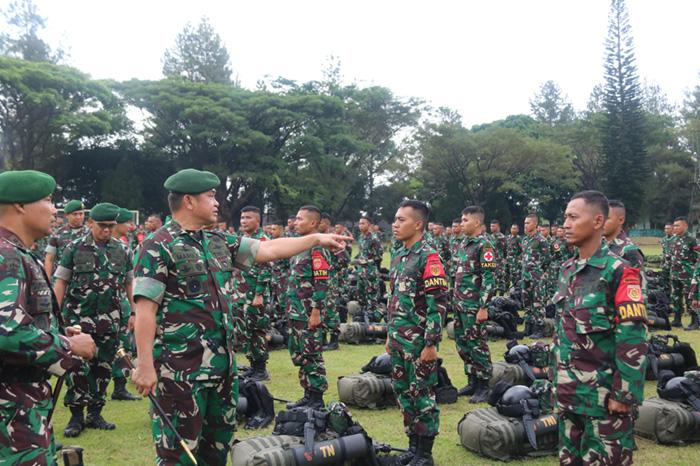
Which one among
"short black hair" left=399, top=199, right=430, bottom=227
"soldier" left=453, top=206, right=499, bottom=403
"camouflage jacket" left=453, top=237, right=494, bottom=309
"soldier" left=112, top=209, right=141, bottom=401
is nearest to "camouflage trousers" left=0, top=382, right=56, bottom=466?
"short black hair" left=399, top=199, right=430, bottom=227

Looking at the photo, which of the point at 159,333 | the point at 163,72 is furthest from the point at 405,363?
the point at 163,72

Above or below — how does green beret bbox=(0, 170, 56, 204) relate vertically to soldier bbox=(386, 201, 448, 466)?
above

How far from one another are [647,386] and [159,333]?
6.30 metres

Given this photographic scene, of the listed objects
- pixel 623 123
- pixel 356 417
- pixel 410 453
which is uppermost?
pixel 623 123

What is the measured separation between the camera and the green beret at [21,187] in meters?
2.89

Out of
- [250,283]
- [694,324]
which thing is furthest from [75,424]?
[694,324]

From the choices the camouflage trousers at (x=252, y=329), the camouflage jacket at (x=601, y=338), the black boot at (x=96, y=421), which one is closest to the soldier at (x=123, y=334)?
the black boot at (x=96, y=421)

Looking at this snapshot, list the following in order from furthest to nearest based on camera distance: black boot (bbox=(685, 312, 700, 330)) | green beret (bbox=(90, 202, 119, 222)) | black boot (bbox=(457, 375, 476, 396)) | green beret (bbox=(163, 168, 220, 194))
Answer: black boot (bbox=(685, 312, 700, 330)), black boot (bbox=(457, 375, 476, 396)), green beret (bbox=(90, 202, 119, 222)), green beret (bbox=(163, 168, 220, 194))

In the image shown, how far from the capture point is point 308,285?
6992 mm

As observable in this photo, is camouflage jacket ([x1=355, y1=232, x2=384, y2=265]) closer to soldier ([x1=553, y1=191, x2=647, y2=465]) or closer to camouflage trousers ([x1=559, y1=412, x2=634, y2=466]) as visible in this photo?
soldier ([x1=553, y1=191, x2=647, y2=465])

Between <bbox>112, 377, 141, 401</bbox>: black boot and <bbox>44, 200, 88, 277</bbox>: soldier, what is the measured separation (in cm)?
156

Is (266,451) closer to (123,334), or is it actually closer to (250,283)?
(123,334)

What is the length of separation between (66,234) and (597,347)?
27.1 feet

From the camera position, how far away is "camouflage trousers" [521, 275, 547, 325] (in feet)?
35.0
